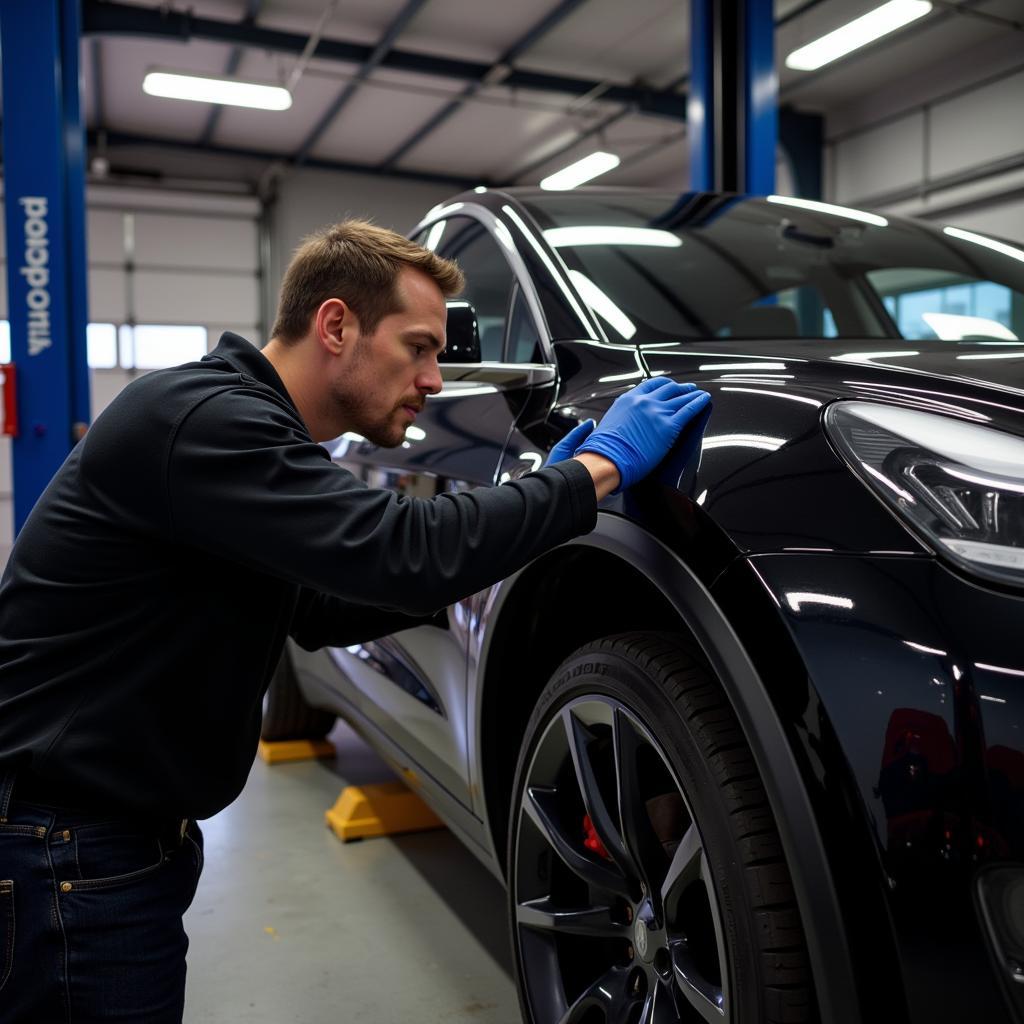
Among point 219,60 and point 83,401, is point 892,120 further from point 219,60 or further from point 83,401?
point 83,401

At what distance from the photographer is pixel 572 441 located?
1311 millimetres

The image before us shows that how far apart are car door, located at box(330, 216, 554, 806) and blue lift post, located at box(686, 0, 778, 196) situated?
2818 mm

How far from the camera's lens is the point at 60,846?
3.78 feet

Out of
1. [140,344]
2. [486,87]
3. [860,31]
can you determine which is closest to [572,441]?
[860,31]

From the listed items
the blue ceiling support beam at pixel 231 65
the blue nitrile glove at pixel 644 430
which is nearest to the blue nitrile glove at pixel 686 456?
the blue nitrile glove at pixel 644 430

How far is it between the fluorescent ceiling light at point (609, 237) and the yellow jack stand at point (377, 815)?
5.01 ft

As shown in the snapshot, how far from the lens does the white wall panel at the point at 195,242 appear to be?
1259cm

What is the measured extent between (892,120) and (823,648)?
10557 mm

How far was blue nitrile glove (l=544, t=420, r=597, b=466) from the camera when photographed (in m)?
1.30

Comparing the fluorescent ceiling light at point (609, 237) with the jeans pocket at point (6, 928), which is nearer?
the jeans pocket at point (6, 928)

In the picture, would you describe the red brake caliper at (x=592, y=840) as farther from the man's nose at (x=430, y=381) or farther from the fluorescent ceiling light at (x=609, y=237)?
the fluorescent ceiling light at (x=609, y=237)

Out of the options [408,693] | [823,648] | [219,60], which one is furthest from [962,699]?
[219,60]

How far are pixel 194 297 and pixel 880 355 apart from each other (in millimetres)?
12626

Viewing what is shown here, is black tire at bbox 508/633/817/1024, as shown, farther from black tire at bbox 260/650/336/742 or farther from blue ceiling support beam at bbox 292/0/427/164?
blue ceiling support beam at bbox 292/0/427/164
